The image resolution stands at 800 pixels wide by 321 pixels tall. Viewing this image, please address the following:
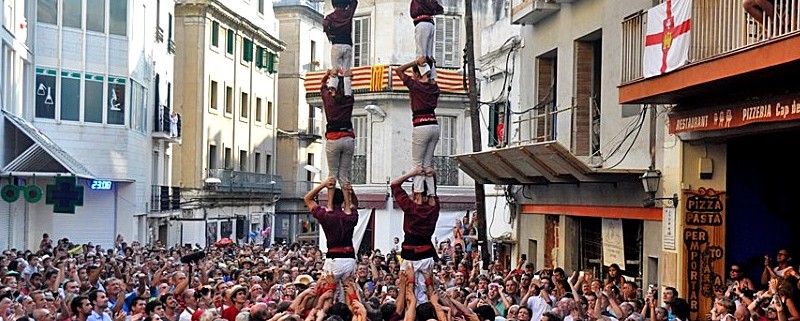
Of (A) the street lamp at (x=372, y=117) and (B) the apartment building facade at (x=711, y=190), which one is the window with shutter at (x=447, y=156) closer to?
(A) the street lamp at (x=372, y=117)

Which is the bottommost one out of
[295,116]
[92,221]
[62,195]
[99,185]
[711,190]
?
[92,221]

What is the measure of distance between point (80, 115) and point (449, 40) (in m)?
13.5

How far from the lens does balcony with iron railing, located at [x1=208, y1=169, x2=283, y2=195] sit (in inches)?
2109

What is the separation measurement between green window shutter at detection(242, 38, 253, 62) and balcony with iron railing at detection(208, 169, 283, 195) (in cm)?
522

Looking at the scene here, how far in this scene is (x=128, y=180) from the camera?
130 ft

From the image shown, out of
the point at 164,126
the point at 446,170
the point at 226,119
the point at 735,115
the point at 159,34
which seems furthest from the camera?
the point at 226,119

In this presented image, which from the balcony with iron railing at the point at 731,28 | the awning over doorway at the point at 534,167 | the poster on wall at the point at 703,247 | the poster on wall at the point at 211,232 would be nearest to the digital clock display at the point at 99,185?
the poster on wall at the point at 211,232

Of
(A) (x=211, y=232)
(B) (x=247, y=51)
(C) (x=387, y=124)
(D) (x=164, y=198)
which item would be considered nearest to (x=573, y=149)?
(C) (x=387, y=124)

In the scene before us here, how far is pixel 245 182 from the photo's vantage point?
187 ft

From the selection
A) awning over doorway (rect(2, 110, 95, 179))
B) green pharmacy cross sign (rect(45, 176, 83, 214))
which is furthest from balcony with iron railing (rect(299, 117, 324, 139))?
green pharmacy cross sign (rect(45, 176, 83, 214))

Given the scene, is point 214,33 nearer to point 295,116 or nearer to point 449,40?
point 449,40

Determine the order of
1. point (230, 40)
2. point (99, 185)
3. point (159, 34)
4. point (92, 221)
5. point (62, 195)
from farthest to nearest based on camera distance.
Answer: point (230, 40)
point (159, 34)
point (92, 221)
point (99, 185)
point (62, 195)

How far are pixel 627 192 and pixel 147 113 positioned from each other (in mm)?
25113

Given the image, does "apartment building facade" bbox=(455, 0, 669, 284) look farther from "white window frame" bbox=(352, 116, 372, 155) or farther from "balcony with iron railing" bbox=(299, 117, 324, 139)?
"balcony with iron railing" bbox=(299, 117, 324, 139)
